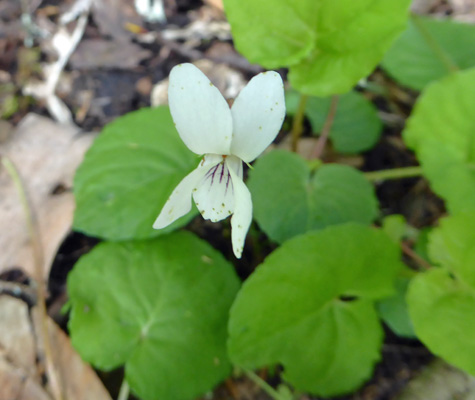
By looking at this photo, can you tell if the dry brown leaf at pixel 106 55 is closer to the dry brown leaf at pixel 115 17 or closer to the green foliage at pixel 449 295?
the dry brown leaf at pixel 115 17

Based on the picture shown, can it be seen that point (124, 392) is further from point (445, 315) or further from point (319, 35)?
point (319, 35)

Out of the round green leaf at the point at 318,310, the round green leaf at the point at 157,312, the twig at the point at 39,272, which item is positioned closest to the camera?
the round green leaf at the point at 318,310

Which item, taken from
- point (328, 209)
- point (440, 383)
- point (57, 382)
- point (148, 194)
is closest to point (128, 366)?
point (57, 382)

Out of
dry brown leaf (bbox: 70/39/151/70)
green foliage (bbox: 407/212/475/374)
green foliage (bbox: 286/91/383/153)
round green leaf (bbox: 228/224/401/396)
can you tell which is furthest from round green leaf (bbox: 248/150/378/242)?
dry brown leaf (bbox: 70/39/151/70)

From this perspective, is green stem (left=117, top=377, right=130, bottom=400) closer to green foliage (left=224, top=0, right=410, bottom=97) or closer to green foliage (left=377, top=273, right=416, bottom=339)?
green foliage (left=377, top=273, right=416, bottom=339)

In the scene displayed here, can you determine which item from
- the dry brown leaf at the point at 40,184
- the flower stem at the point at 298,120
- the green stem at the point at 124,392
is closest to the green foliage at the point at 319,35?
the flower stem at the point at 298,120

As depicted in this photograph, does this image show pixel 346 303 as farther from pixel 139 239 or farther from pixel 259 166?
pixel 139 239
